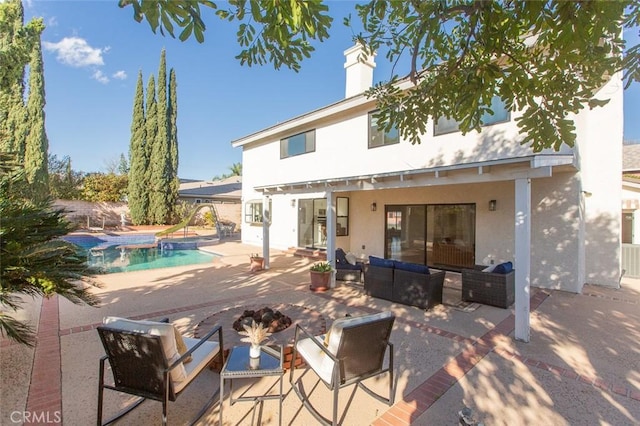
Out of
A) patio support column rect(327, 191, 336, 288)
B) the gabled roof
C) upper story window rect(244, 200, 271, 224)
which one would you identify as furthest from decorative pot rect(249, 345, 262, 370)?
the gabled roof

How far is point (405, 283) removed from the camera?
7062 mm

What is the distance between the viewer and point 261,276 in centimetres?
1013

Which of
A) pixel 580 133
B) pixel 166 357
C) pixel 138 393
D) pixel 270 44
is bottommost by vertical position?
pixel 138 393

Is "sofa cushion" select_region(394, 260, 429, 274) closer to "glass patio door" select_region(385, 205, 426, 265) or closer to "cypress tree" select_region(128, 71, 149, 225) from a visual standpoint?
"glass patio door" select_region(385, 205, 426, 265)

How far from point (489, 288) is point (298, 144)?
35.3ft

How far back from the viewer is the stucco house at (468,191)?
730 cm

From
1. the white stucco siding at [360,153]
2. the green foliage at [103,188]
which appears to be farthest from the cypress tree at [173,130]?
the white stucco siding at [360,153]

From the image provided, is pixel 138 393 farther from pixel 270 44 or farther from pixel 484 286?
pixel 484 286

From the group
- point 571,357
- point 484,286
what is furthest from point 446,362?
point 484,286

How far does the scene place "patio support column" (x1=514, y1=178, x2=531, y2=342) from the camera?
5.18 meters

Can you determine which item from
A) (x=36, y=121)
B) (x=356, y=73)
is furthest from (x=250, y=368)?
(x=36, y=121)

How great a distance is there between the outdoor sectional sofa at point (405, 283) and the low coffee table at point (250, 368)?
13.2 ft

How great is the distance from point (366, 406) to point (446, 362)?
1569mm

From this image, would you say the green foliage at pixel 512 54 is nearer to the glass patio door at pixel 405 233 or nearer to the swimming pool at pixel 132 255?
the glass patio door at pixel 405 233
